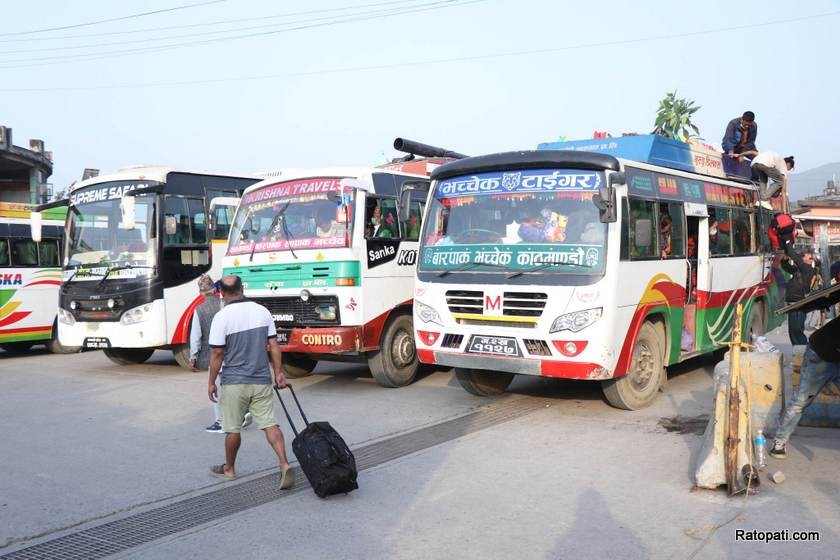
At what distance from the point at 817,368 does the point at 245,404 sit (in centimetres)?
444

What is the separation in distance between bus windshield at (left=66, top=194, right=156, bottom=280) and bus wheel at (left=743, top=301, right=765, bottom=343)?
9.08 m

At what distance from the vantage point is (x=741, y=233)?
11141 millimetres

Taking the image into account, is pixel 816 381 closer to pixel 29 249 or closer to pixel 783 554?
pixel 783 554

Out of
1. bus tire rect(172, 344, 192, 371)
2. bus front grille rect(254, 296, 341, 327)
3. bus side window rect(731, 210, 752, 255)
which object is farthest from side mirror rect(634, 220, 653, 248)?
bus tire rect(172, 344, 192, 371)

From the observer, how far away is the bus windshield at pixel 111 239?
11.9 m

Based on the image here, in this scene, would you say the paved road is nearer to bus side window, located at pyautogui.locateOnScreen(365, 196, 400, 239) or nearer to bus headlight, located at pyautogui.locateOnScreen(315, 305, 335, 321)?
bus headlight, located at pyautogui.locateOnScreen(315, 305, 335, 321)

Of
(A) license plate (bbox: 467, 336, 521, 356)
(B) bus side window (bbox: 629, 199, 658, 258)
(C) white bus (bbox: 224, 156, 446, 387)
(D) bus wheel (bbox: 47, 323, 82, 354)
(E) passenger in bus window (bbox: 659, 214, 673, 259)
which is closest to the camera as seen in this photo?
(A) license plate (bbox: 467, 336, 521, 356)

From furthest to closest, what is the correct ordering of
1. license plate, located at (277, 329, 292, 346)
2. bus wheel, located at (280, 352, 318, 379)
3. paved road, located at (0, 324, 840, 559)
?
bus wheel, located at (280, 352, 318, 379)
license plate, located at (277, 329, 292, 346)
paved road, located at (0, 324, 840, 559)

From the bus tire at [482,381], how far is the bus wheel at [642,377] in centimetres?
162

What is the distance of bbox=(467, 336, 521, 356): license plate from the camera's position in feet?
25.8

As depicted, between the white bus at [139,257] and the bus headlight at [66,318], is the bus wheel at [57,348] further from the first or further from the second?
the white bus at [139,257]

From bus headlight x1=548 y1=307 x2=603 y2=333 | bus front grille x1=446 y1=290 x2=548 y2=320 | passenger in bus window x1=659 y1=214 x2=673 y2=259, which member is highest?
passenger in bus window x1=659 y1=214 x2=673 y2=259

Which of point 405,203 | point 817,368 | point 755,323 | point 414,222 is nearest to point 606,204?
point 817,368

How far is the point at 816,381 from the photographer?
5.96m
